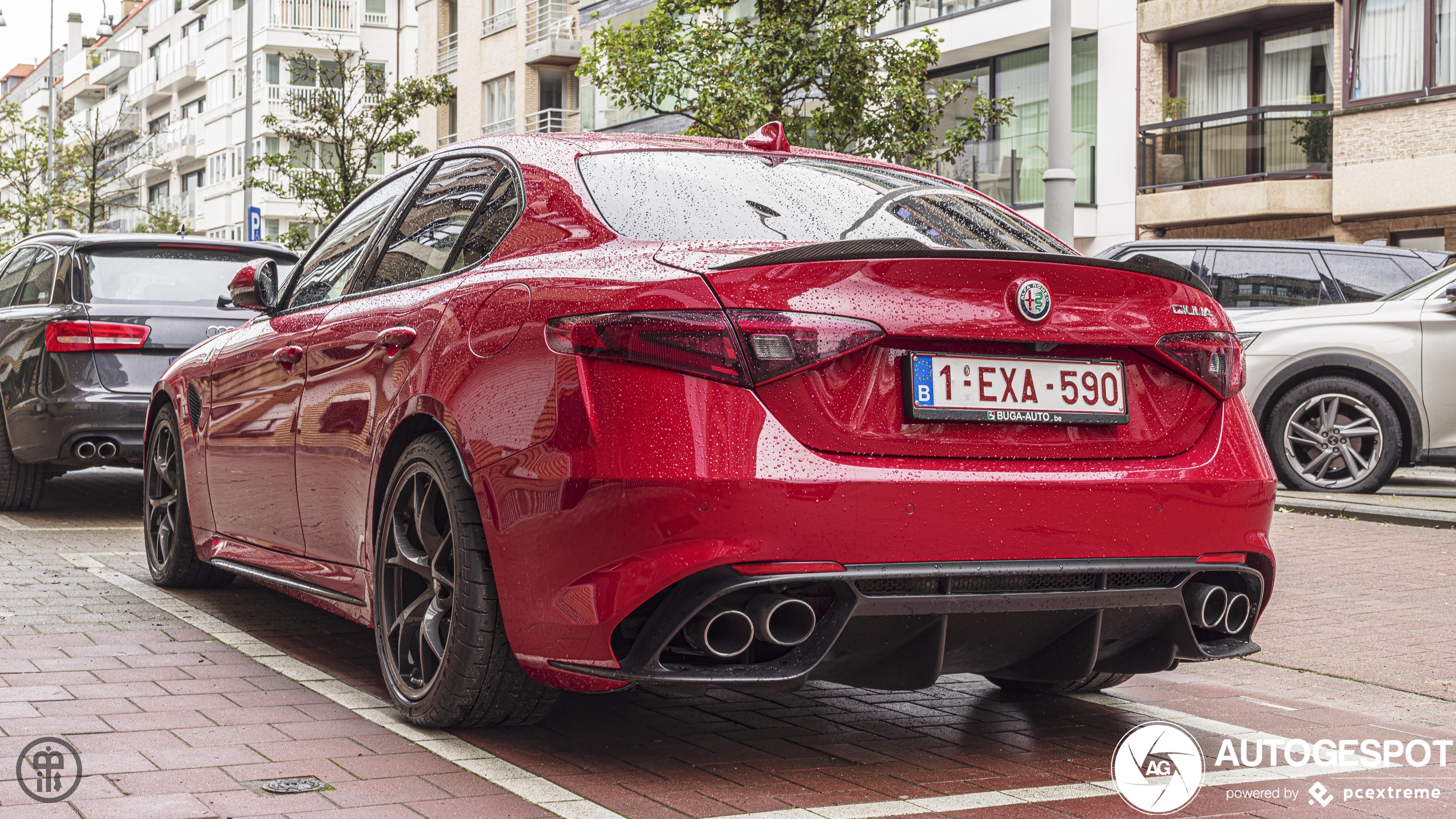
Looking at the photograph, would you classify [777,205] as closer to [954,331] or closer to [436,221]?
[954,331]

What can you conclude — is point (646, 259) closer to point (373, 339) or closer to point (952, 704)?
point (373, 339)

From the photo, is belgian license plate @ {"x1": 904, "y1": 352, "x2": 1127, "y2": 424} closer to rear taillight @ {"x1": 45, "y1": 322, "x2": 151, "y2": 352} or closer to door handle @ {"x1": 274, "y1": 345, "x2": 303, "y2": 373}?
door handle @ {"x1": 274, "y1": 345, "x2": 303, "y2": 373}

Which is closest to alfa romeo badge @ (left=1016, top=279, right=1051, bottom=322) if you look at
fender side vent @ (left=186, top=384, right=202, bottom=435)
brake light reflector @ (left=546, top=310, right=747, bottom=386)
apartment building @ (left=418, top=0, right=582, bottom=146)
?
brake light reflector @ (left=546, top=310, right=747, bottom=386)

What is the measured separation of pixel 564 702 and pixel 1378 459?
817cm

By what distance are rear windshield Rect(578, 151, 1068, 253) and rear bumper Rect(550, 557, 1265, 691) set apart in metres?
0.82

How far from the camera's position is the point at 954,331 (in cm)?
364

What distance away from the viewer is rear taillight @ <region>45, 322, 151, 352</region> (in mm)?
9227

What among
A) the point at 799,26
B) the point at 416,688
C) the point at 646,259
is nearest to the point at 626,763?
the point at 416,688

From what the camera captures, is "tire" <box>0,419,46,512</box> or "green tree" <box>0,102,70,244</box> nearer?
"tire" <box>0,419,46,512</box>

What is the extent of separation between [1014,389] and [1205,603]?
2.41 ft

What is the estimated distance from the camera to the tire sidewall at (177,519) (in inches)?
259

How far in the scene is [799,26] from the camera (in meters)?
15.3

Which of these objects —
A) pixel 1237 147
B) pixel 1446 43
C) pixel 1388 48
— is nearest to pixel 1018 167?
pixel 1237 147
